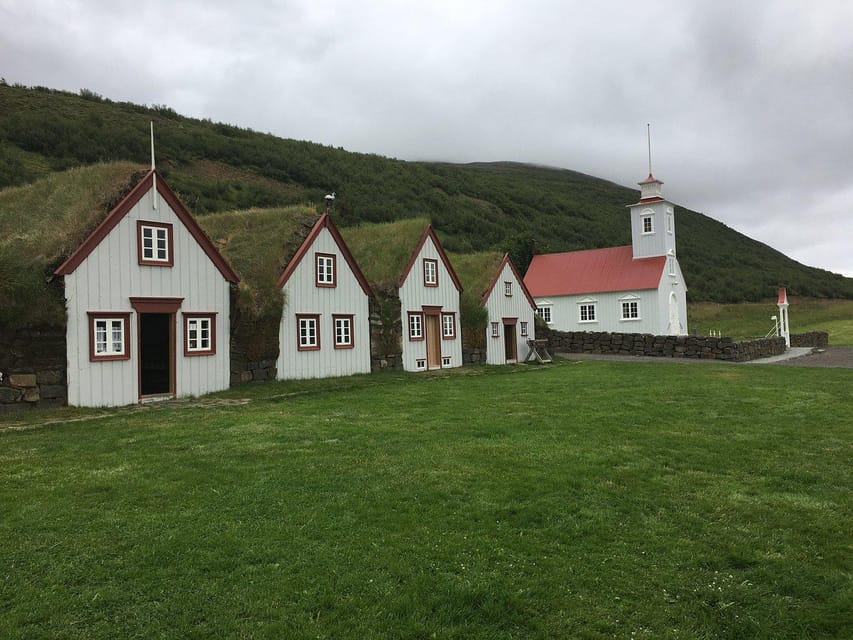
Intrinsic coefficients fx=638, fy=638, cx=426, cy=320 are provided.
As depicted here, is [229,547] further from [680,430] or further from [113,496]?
[680,430]

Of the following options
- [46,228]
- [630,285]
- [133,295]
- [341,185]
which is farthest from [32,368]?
[341,185]

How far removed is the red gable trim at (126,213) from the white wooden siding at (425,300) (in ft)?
28.5

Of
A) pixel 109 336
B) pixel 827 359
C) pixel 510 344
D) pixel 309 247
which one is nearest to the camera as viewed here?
pixel 109 336

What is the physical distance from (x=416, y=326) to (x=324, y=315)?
5342mm

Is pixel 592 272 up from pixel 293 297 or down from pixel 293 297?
up

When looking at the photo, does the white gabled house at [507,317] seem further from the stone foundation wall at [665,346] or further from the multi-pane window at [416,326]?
the stone foundation wall at [665,346]

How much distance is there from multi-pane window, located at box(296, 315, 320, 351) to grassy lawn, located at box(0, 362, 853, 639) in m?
9.03

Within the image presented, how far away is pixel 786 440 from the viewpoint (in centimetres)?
1179

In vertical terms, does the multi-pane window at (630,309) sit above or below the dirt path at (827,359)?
above

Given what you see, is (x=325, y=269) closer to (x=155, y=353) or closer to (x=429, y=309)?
(x=429, y=309)

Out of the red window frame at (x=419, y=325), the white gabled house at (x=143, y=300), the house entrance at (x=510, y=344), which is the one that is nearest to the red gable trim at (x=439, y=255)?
the red window frame at (x=419, y=325)

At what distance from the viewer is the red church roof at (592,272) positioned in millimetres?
44281

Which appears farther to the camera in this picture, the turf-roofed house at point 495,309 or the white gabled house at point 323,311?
the turf-roofed house at point 495,309

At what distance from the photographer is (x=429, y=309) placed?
28.5 metres
